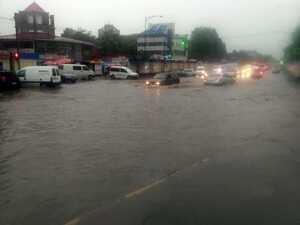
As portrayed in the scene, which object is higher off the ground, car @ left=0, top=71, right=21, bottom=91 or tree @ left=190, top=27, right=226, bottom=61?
tree @ left=190, top=27, right=226, bottom=61

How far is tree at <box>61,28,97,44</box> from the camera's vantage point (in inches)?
3856

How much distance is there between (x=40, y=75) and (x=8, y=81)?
4142 millimetres

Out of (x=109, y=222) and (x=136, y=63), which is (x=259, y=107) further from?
(x=136, y=63)

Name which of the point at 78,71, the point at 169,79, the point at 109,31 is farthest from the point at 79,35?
the point at 169,79

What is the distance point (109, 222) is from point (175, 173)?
294 cm

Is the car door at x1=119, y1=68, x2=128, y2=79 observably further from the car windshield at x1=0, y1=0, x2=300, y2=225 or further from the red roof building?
the car windshield at x1=0, y1=0, x2=300, y2=225

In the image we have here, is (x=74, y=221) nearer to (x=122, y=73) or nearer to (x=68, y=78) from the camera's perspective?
(x=68, y=78)

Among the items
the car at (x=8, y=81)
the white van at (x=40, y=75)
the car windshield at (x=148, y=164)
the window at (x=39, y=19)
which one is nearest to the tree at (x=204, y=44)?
the window at (x=39, y=19)

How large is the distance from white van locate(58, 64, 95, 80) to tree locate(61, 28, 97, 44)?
45964 mm

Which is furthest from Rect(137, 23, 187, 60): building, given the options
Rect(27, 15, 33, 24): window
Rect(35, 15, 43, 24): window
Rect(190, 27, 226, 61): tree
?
Rect(27, 15, 33, 24): window

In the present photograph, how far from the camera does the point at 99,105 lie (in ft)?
76.9

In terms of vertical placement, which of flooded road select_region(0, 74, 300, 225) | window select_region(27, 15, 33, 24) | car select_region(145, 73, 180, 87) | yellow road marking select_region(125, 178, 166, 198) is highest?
window select_region(27, 15, 33, 24)

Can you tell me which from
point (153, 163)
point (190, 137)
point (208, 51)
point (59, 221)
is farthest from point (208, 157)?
point (208, 51)

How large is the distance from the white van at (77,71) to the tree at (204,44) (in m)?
90.3
